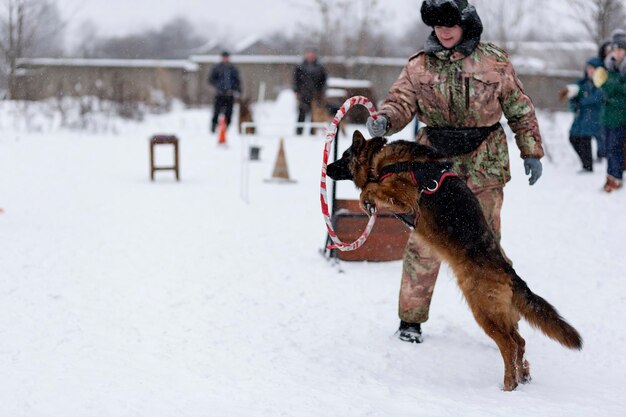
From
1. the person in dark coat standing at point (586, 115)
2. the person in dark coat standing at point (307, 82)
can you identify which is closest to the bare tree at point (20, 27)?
the person in dark coat standing at point (307, 82)

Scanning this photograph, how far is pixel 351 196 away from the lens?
394 inches

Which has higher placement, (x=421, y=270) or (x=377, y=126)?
(x=377, y=126)

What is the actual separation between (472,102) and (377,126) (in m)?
0.61

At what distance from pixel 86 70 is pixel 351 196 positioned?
36.8 meters

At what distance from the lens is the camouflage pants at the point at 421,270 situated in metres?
4.35

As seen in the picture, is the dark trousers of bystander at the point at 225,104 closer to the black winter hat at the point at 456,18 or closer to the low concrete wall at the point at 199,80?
the low concrete wall at the point at 199,80

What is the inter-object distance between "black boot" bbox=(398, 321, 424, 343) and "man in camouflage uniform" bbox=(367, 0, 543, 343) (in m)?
0.43

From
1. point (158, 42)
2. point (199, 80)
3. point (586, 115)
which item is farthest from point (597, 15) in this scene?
point (158, 42)

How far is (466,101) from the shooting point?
4.17 metres

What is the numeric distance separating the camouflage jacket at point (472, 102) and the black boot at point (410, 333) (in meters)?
1.00

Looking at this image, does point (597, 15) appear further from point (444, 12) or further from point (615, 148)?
point (444, 12)

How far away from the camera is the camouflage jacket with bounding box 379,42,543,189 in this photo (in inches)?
164

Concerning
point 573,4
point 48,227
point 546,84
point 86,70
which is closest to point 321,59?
point 546,84

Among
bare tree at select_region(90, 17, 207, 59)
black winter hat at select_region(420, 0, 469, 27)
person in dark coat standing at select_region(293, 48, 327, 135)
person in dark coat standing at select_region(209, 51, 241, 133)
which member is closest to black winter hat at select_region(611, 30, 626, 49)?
black winter hat at select_region(420, 0, 469, 27)
